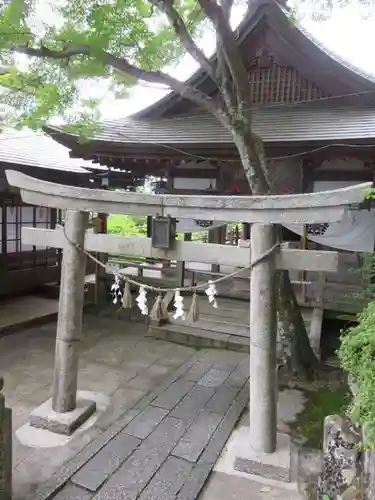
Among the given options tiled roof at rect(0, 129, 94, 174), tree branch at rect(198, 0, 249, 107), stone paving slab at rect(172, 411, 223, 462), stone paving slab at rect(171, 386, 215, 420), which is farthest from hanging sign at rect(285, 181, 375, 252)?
tiled roof at rect(0, 129, 94, 174)

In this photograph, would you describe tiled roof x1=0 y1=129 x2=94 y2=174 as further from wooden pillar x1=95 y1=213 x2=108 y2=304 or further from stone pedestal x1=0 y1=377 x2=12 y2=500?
stone pedestal x1=0 y1=377 x2=12 y2=500

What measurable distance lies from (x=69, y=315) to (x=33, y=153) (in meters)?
7.02

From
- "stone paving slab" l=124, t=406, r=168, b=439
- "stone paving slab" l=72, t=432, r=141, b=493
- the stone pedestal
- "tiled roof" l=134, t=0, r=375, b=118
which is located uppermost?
"tiled roof" l=134, t=0, r=375, b=118

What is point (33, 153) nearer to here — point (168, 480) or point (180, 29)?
point (180, 29)

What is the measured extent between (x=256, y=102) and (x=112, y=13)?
4.30 meters

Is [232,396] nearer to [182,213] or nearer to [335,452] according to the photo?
[335,452]

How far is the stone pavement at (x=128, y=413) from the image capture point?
12.1ft

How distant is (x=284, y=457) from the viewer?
3.94 meters

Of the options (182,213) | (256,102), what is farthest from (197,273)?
(182,213)

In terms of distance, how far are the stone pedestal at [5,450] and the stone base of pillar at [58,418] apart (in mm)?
1255

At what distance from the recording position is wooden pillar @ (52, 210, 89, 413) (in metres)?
4.62

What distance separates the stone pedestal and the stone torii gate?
129 cm

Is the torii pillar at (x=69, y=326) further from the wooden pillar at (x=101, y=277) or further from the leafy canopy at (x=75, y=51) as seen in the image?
the wooden pillar at (x=101, y=277)

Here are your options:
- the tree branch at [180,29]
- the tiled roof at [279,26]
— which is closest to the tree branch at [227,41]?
the tree branch at [180,29]
